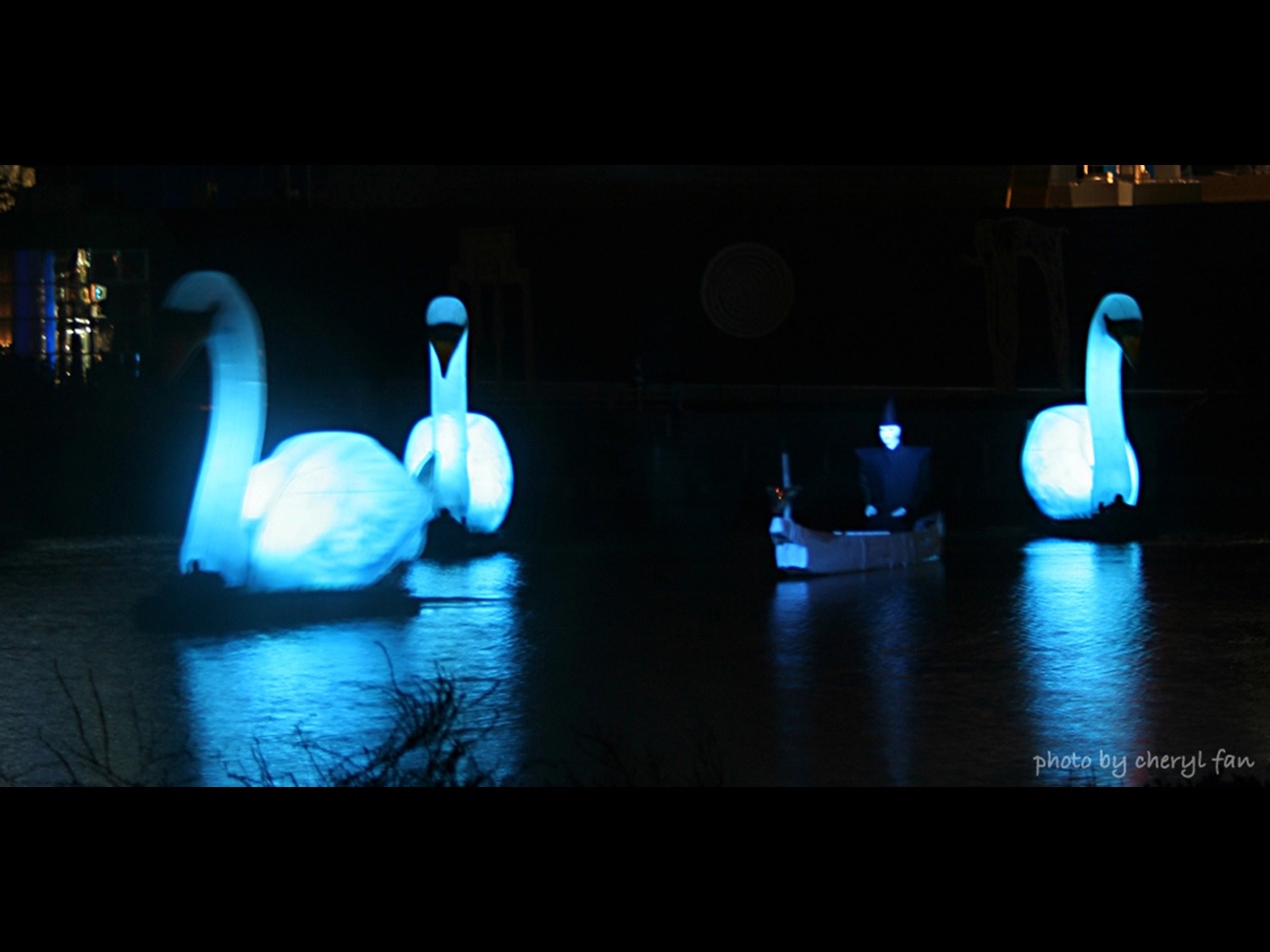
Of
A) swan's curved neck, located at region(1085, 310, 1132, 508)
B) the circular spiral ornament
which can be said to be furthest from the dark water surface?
the circular spiral ornament

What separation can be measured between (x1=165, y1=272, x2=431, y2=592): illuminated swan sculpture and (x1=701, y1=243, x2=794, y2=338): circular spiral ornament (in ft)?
51.6

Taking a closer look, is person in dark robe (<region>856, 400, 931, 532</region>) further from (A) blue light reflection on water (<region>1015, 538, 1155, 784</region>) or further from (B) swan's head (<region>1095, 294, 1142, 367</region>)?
(B) swan's head (<region>1095, 294, 1142, 367</region>)

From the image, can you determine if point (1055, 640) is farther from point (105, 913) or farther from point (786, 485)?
point (105, 913)

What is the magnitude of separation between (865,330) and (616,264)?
4894 mm

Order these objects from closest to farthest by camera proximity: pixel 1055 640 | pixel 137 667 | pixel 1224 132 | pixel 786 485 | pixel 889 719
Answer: pixel 1224 132
pixel 889 719
pixel 137 667
pixel 1055 640
pixel 786 485

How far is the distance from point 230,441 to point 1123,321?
992cm

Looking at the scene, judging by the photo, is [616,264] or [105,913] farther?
[616,264]

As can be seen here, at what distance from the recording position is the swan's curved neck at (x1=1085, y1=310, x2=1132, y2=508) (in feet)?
48.9

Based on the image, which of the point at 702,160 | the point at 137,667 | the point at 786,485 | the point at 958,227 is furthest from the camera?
the point at 958,227

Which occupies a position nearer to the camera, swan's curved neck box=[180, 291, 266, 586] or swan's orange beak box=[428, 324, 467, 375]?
swan's curved neck box=[180, 291, 266, 586]

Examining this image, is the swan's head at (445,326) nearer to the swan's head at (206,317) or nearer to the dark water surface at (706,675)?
the dark water surface at (706,675)

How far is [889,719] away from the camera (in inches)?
265

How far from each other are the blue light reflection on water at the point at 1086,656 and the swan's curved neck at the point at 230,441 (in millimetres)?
5745

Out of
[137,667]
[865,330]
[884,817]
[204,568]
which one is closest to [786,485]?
[204,568]
